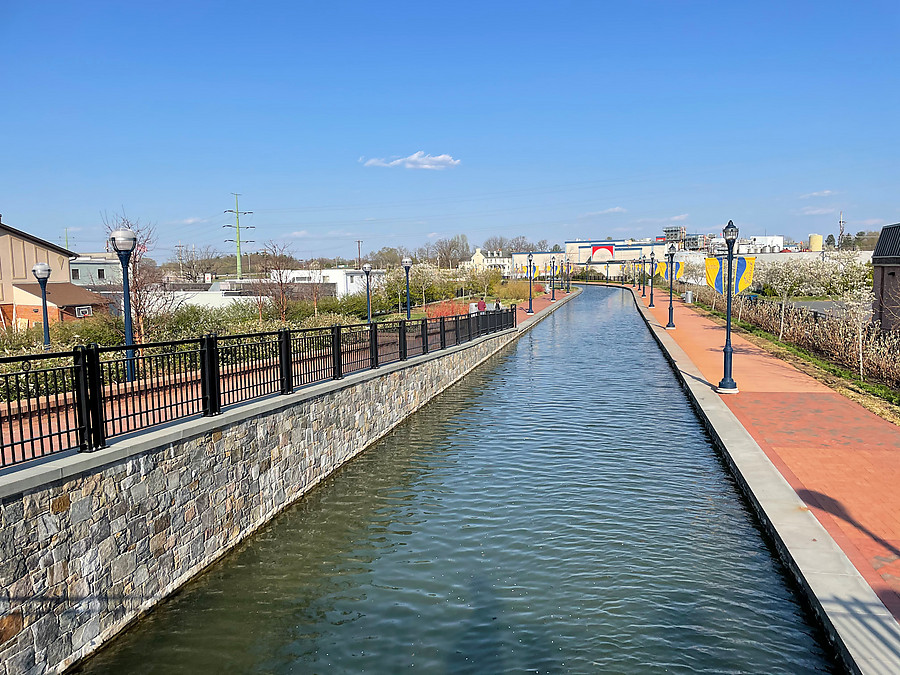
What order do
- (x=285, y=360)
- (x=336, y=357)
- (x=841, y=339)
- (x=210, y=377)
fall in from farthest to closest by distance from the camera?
(x=841, y=339)
(x=336, y=357)
(x=285, y=360)
(x=210, y=377)

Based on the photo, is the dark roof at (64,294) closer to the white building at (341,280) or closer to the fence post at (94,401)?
the white building at (341,280)

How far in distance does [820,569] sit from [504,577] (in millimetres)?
3351

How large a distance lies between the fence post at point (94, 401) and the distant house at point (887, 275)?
24066mm

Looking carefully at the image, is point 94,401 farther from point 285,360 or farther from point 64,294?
point 64,294

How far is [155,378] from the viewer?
430 inches

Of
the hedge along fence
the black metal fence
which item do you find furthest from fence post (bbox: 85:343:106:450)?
the hedge along fence

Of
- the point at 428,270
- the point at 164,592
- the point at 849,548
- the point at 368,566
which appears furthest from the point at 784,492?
the point at 428,270

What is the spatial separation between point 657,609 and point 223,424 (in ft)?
18.4

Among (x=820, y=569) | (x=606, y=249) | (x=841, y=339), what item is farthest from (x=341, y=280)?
(x=606, y=249)

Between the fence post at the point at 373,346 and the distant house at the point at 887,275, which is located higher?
the distant house at the point at 887,275

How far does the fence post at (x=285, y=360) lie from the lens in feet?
34.9

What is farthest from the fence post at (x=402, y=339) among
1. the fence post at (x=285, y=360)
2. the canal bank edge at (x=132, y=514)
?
the fence post at (x=285, y=360)

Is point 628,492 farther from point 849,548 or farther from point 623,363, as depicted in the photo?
point 623,363

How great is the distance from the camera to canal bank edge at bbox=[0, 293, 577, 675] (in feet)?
18.1
